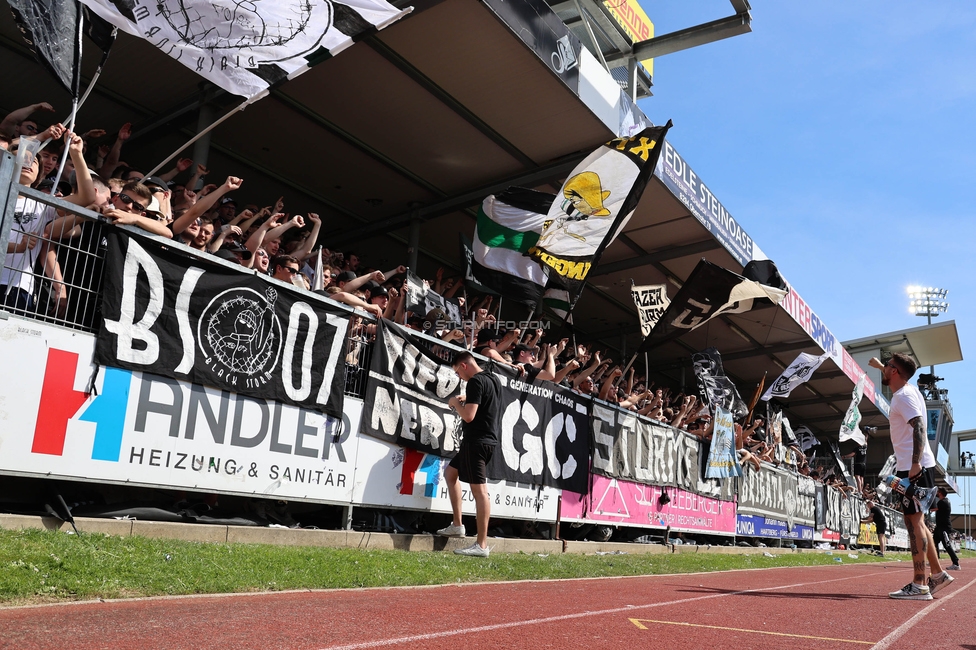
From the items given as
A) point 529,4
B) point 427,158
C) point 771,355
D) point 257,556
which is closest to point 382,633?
point 257,556

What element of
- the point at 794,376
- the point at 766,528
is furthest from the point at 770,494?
the point at 794,376

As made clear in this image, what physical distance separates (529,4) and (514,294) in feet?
14.6

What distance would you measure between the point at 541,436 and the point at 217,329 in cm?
528

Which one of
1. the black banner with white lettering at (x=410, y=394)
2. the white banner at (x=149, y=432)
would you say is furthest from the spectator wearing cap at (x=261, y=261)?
the white banner at (x=149, y=432)

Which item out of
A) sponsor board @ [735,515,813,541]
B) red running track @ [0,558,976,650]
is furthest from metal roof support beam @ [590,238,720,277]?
red running track @ [0,558,976,650]

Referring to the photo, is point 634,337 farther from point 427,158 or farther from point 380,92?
point 380,92

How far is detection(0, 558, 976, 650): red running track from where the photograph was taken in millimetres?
3643

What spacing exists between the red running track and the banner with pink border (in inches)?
173

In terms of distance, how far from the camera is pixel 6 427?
530 cm

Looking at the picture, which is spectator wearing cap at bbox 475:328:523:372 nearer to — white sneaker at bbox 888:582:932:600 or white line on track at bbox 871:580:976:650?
white sneaker at bbox 888:582:932:600

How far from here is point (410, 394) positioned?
8.87 metres

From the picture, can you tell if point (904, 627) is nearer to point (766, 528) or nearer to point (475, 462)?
point (475, 462)

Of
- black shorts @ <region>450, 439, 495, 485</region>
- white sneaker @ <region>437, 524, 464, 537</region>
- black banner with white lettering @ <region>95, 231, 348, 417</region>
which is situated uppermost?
black banner with white lettering @ <region>95, 231, 348, 417</region>

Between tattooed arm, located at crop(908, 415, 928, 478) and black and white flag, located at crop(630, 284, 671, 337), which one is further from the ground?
black and white flag, located at crop(630, 284, 671, 337)
